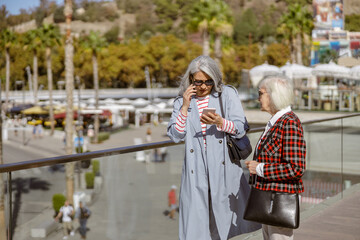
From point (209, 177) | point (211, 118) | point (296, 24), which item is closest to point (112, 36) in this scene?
point (296, 24)

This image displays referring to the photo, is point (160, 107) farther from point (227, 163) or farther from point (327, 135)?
point (227, 163)

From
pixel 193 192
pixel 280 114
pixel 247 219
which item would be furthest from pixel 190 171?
pixel 280 114

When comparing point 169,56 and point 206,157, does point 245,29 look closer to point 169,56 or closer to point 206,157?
point 169,56

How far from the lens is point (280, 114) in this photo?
9.66 ft

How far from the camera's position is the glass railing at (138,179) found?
12.8ft

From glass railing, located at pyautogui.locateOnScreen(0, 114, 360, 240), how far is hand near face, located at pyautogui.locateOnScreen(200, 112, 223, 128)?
41.5 inches

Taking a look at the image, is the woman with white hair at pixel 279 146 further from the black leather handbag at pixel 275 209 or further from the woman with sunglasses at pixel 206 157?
the woman with sunglasses at pixel 206 157

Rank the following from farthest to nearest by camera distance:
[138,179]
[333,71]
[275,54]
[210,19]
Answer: [275,54] → [210,19] → [333,71] → [138,179]

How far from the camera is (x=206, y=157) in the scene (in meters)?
3.08

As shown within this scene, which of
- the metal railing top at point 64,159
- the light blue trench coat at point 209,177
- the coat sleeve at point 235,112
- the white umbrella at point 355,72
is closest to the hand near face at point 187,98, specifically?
the light blue trench coat at point 209,177

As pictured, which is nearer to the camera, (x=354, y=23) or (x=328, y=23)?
(x=354, y=23)

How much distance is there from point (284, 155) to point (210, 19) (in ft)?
121

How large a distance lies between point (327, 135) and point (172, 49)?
9189cm

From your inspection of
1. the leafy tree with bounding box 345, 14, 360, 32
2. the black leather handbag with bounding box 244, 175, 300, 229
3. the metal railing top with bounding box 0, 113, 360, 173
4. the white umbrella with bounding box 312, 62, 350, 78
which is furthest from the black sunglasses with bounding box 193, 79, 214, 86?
the leafy tree with bounding box 345, 14, 360, 32
